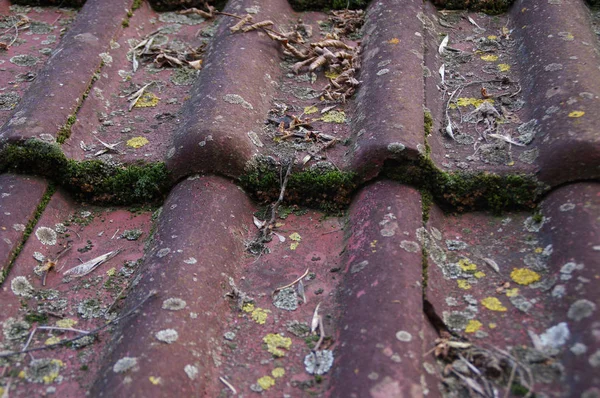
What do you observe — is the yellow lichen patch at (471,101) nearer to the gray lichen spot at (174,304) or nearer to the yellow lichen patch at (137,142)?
the yellow lichen patch at (137,142)

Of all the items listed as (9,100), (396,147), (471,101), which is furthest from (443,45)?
(9,100)

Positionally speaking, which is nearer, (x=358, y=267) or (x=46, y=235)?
(x=358, y=267)

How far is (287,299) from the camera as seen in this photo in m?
1.99

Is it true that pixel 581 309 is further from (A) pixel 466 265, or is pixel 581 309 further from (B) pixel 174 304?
(B) pixel 174 304

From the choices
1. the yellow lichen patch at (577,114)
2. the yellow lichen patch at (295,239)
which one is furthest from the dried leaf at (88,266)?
the yellow lichen patch at (577,114)

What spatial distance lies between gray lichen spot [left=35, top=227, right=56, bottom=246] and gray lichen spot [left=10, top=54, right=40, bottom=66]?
131 cm

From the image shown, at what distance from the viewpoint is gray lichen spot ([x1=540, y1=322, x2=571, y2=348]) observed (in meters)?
1.66

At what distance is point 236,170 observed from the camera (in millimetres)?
2328

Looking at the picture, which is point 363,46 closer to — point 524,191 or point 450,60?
point 450,60

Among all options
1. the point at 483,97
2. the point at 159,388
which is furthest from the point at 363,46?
the point at 159,388

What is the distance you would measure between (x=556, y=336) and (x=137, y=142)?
180 cm

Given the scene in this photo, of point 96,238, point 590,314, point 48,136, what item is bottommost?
point 96,238

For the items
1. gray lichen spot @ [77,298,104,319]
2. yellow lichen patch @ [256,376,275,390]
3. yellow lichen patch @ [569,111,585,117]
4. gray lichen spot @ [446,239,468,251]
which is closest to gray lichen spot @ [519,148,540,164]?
yellow lichen patch @ [569,111,585,117]

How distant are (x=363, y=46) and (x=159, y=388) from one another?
205 centimetres
